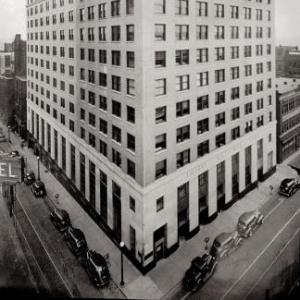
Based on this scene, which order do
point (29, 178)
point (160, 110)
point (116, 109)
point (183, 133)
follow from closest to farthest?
point (160, 110)
point (116, 109)
point (183, 133)
point (29, 178)

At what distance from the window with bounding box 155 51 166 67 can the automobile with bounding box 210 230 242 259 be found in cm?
1926

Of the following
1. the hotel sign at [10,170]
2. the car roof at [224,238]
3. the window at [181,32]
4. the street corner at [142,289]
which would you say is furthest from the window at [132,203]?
the window at [181,32]

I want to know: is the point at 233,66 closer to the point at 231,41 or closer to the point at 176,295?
the point at 231,41

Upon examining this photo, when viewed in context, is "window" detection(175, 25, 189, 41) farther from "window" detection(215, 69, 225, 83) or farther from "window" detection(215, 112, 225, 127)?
"window" detection(215, 112, 225, 127)

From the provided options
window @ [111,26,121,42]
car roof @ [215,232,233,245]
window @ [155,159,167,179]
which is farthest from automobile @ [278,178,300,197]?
window @ [111,26,121,42]

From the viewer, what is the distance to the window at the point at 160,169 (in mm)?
33031

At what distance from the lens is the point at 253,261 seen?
3347 cm

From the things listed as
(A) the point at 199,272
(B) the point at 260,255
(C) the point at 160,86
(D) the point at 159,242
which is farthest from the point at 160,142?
(B) the point at 260,255

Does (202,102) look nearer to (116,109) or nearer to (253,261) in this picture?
(116,109)

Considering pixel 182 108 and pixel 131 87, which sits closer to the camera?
pixel 131 87

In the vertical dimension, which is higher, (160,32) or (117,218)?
(160,32)

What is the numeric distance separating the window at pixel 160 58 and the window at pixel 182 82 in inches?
114

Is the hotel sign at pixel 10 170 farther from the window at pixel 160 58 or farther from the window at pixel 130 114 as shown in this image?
the window at pixel 160 58

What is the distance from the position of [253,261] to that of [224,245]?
10.7 feet
